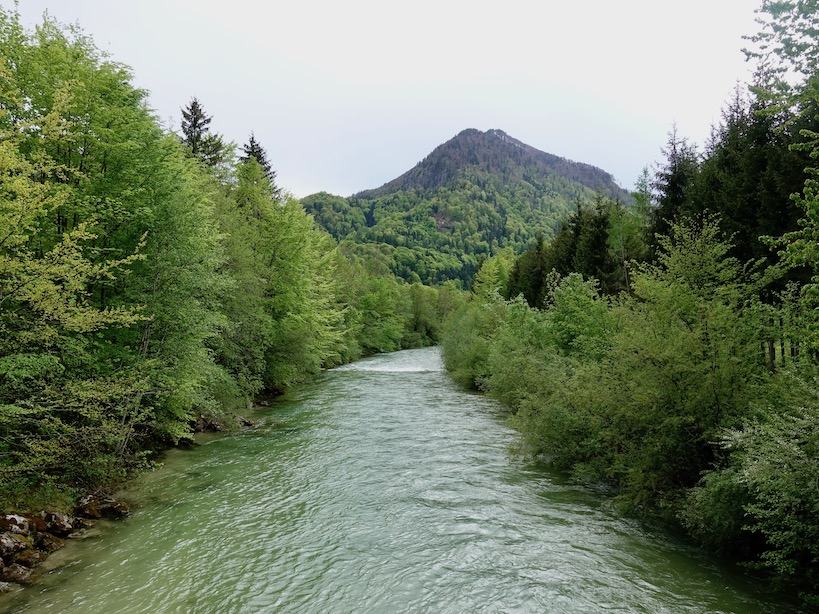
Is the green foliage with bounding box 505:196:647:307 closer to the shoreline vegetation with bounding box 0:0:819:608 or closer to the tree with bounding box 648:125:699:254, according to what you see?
the tree with bounding box 648:125:699:254

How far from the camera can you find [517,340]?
993 inches

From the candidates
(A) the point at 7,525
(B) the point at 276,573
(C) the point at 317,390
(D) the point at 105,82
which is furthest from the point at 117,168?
(C) the point at 317,390

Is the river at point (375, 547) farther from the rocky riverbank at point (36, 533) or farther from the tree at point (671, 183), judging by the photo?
the tree at point (671, 183)

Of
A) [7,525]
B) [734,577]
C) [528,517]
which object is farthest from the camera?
[528,517]

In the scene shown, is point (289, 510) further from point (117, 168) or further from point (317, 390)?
point (317, 390)

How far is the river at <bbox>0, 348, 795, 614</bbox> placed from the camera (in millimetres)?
7902

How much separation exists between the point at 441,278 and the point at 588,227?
113860mm

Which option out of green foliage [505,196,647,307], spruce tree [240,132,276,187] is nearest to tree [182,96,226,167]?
spruce tree [240,132,276,187]

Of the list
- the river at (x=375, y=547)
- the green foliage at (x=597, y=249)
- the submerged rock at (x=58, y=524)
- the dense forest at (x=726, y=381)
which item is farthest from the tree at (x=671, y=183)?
the submerged rock at (x=58, y=524)

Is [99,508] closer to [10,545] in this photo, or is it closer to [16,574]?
[10,545]

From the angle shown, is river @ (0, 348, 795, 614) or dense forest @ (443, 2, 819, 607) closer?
dense forest @ (443, 2, 819, 607)

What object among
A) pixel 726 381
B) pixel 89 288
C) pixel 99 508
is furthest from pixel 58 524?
pixel 726 381

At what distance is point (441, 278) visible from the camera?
147375 millimetres

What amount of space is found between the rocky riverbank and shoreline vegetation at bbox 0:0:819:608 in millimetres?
59
